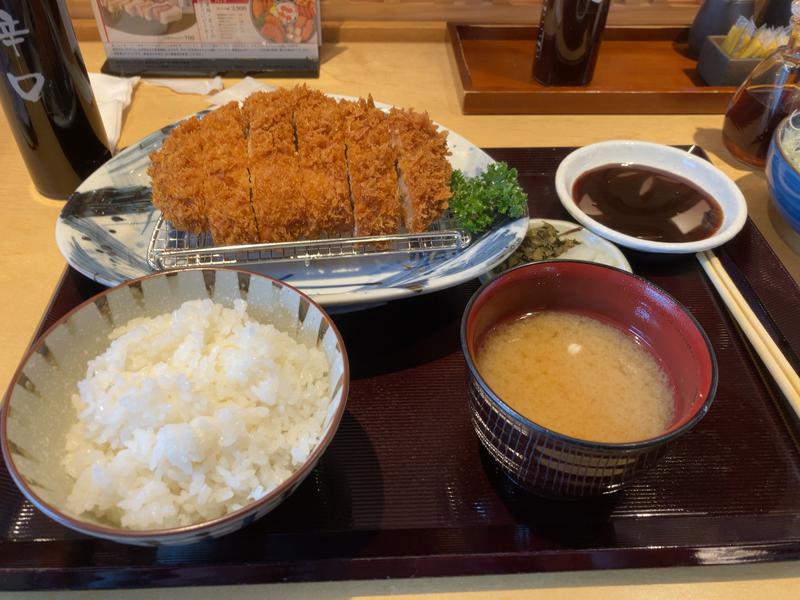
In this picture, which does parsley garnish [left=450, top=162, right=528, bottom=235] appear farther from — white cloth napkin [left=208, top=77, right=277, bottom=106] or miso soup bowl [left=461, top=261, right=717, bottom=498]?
white cloth napkin [left=208, top=77, right=277, bottom=106]

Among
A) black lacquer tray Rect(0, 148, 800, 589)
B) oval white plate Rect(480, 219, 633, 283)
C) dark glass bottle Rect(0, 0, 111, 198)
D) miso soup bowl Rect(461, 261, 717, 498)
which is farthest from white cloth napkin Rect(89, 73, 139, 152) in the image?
miso soup bowl Rect(461, 261, 717, 498)

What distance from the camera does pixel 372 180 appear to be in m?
1.51

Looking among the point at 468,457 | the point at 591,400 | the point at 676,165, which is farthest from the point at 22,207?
the point at 676,165

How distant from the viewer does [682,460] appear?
1189 millimetres

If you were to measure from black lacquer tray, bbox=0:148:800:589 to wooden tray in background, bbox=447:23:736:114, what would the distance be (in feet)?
4.06

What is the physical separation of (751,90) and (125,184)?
2.05m

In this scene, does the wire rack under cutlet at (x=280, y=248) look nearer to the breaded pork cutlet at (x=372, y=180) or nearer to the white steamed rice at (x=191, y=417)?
the breaded pork cutlet at (x=372, y=180)

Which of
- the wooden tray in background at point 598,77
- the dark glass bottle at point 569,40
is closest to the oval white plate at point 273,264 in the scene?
the wooden tray in background at point 598,77

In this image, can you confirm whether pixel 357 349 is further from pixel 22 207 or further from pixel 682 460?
pixel 22 207

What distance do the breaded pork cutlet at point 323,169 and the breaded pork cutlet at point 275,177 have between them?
2 cm

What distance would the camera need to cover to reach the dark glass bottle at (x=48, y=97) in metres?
→ 1.45

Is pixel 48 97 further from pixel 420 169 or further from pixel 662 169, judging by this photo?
pixel 662 169

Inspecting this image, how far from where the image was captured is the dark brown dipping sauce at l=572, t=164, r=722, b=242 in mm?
1685

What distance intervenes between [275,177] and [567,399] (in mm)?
902
